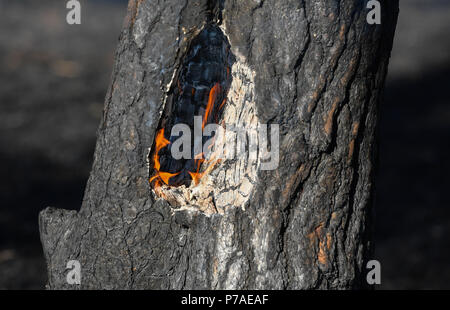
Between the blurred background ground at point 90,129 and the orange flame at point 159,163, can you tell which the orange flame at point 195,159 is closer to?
the orange flame at point 159,163

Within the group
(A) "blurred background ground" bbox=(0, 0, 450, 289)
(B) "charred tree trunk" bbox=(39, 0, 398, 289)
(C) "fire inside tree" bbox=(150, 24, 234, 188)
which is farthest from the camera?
(A) "blurred background ground" bbox=(0, 0, 450, 289)

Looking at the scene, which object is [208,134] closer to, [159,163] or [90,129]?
[159,163]

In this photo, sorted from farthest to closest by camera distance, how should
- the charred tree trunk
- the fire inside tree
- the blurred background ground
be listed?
the blurred background ground < the fire inside tree < the charred tree trunk

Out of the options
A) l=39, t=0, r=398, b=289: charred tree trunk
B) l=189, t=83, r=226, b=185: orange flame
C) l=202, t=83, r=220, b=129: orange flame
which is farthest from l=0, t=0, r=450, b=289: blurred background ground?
l=202, t=83, r=220, b=129: orange flame

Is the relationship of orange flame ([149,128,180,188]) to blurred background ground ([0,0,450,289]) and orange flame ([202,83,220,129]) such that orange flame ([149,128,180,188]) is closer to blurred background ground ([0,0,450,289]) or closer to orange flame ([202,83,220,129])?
orange flame ([202,83,220,129])

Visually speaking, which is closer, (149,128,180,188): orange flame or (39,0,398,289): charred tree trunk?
(39,0,398,289): charred tree trunk
